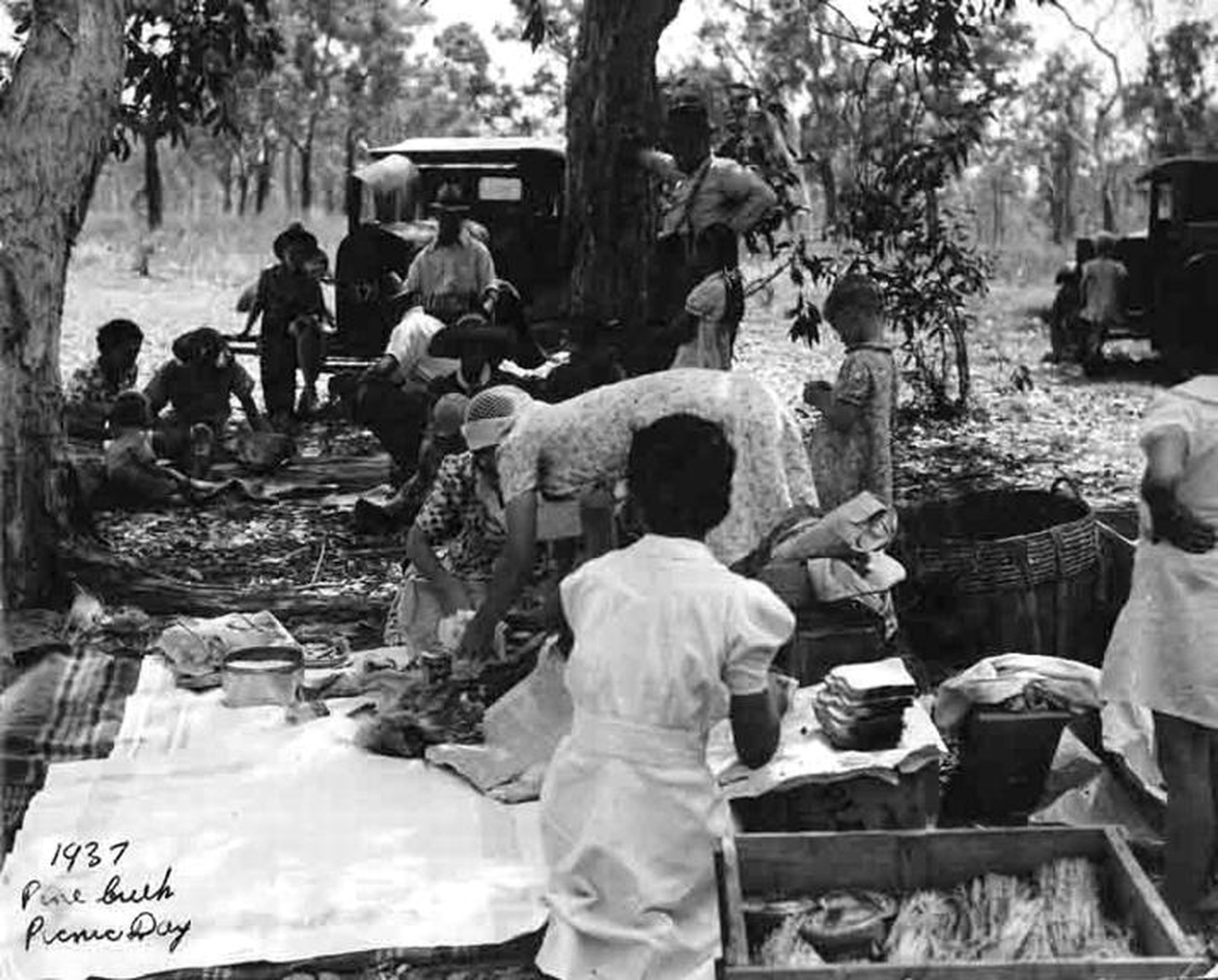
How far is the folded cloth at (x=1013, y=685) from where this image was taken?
4.72m

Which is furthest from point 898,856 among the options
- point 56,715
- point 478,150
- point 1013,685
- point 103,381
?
point 478,150

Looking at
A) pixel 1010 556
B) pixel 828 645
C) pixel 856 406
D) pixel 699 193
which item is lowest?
pixel 828 645

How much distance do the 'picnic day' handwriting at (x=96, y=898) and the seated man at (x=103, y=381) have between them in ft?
17.6

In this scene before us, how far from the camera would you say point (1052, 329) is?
18.2 m

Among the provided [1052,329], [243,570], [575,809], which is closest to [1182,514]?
[575,809]

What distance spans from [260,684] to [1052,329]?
13.9 m

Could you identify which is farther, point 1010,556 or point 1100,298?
point 1100,298

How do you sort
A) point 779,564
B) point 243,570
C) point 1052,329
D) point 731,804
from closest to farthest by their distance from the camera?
point 731,804, point 779,564, point 243,570, point 1052,329

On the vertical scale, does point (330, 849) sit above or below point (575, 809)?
below

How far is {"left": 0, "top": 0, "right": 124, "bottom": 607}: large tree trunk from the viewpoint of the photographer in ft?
21.5

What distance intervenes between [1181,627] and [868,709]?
788mm

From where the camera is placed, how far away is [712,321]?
7.32m

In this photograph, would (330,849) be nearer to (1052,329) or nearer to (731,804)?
(731,804)

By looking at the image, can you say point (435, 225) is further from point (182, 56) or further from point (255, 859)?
point (255, 859)
